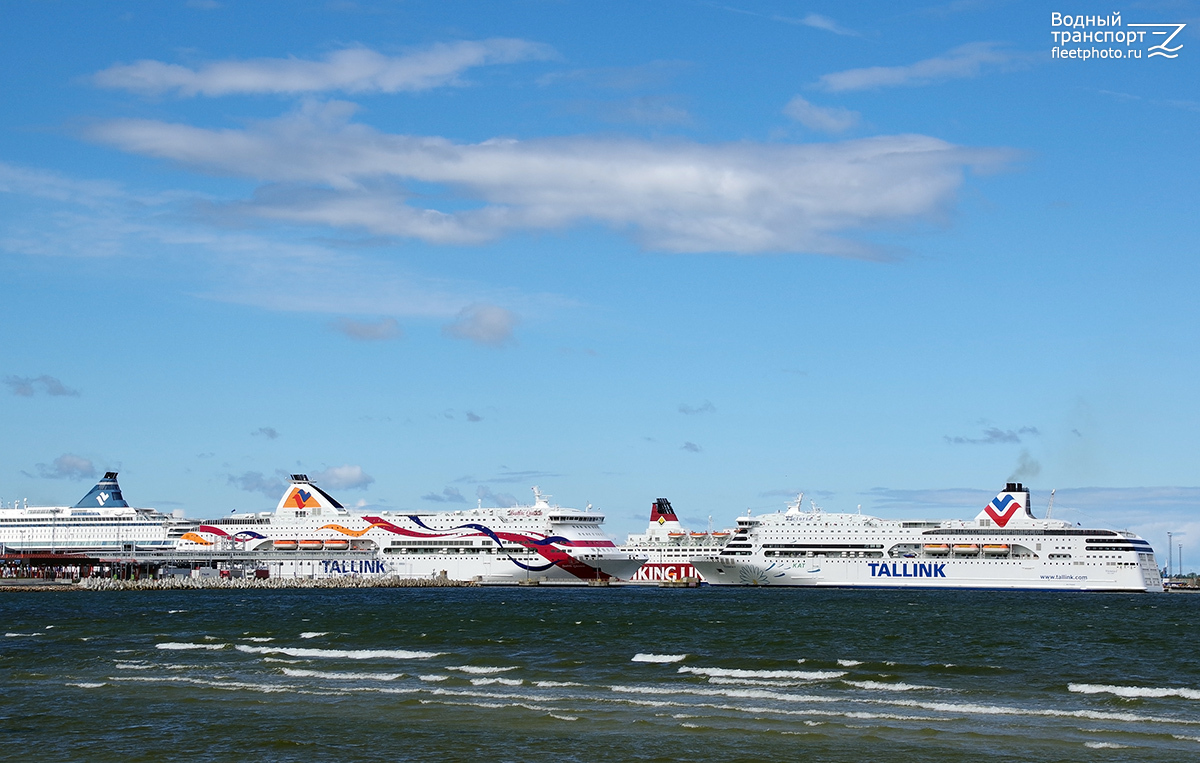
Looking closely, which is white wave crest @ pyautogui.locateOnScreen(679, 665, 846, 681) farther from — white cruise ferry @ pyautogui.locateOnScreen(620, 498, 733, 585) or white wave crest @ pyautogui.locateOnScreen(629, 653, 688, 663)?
white cruise ferry @ pyautogui.locateOnScreen(620, 498, 733, 585)

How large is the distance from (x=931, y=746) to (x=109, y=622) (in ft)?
161

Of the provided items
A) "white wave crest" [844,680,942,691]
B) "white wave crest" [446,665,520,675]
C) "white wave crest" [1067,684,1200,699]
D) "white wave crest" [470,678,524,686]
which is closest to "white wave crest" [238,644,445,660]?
"white wave crest" [446,665,520,675]

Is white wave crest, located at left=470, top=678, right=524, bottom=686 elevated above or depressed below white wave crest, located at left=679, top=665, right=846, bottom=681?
above

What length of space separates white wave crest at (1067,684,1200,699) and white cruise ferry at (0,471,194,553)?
4450 inches

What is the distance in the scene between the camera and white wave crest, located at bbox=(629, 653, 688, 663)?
138 feet

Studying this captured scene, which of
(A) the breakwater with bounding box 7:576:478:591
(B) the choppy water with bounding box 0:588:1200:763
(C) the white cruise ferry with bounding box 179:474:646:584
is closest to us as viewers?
(B) the choppy water with bounding box 0:588:1200:763

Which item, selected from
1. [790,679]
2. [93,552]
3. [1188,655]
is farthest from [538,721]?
[93,552]

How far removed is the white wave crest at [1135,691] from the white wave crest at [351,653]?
70.9 ft

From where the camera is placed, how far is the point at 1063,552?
109188 millimetres

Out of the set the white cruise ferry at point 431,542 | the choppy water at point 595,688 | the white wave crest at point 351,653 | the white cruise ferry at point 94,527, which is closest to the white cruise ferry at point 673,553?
the white cruise ferry at point 431,542

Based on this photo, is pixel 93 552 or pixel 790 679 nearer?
pixel 790 679

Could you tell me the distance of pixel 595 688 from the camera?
34.8m

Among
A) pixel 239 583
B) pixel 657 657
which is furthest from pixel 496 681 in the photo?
pixel 239 583

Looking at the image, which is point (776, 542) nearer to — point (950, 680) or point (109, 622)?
point (109, 622)
